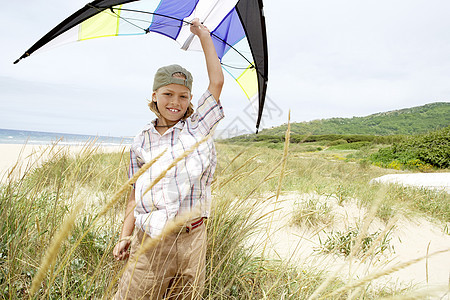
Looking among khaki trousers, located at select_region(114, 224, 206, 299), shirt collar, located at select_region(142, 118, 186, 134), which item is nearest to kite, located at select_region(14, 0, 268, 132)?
shirt collar, located at select_region(142, 118, 186, 134)

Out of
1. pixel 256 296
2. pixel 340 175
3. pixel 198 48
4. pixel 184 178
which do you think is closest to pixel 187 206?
pixel 184 178

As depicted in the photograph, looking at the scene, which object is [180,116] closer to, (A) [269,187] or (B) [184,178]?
(B) [184,178]

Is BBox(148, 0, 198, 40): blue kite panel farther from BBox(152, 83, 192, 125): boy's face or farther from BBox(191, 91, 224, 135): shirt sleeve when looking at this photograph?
BBox(191, 91, 224, 135): shirt sleeve

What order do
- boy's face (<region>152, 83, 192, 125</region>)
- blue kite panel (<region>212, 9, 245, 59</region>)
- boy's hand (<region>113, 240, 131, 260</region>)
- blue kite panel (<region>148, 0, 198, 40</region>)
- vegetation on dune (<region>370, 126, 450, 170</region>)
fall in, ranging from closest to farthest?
boy's hand (<region>113, 240, 131, 260</region>) → boy's face (<region>152, 83, 192, 125</region>) → blue kite panel (<region>148, 0, 198, 40</region>) → blue kite panel (<region>212, 9, 245, 59</region>) → vegetation on dune (<region>370, 126, 450, 170</region>)

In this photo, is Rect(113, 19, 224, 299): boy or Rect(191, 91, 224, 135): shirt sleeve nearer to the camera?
Rect(113, 19, 224, 299): boy

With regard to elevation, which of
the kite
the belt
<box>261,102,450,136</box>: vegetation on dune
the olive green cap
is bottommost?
the belt

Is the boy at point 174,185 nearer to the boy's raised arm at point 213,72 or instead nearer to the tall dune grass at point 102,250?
the boy's raised arm at point 213,72

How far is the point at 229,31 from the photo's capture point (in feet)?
9.29

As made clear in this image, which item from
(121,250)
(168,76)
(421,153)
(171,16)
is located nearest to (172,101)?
(168,76)

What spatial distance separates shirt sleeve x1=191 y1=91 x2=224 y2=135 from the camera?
4.79ft

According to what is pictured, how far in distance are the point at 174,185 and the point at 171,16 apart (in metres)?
2.10

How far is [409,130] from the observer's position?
3656cm

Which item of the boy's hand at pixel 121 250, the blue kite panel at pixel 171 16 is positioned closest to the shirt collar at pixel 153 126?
the boy's hand at pixel 121 250

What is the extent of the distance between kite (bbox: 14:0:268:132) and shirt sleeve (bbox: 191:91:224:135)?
1.28 m
